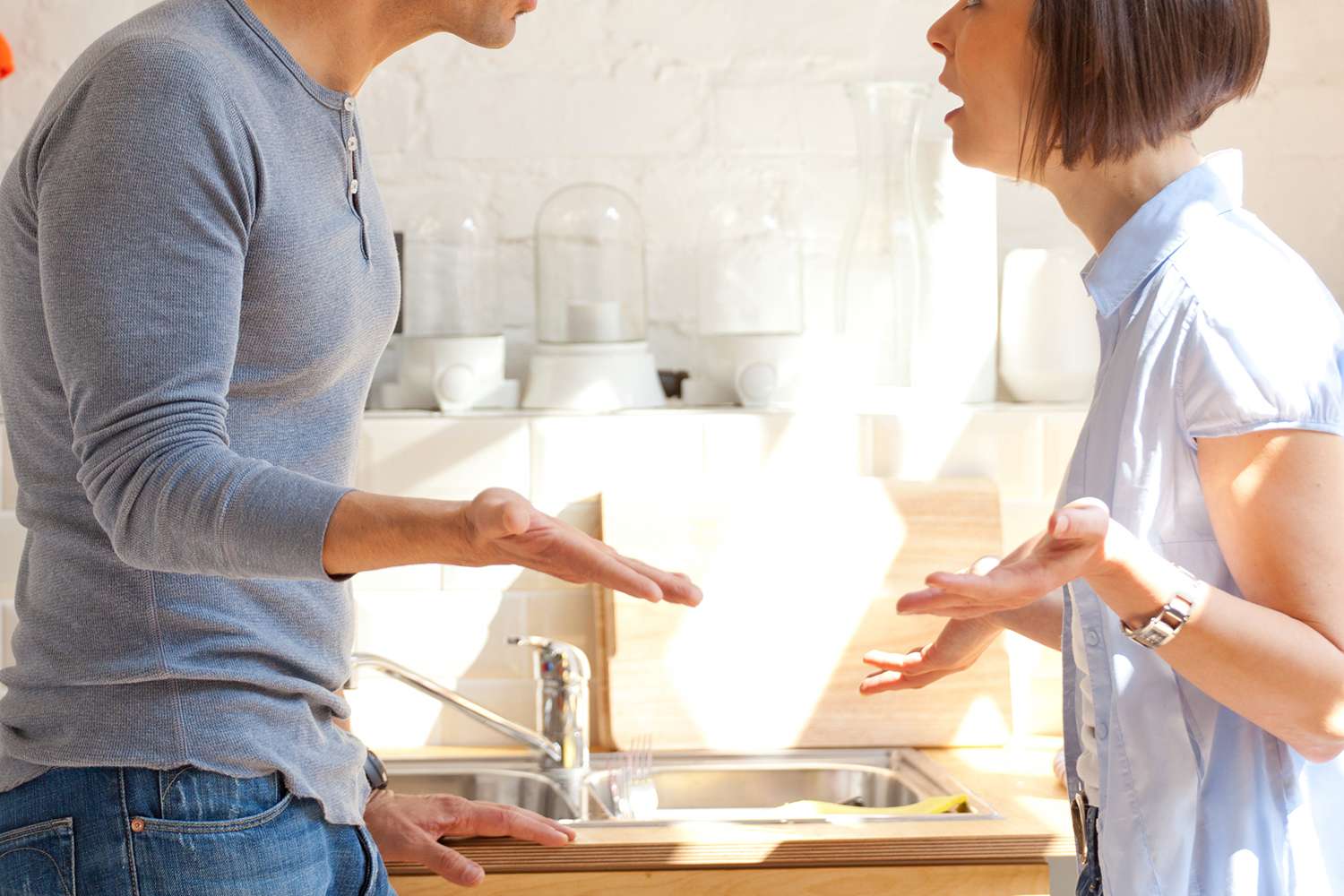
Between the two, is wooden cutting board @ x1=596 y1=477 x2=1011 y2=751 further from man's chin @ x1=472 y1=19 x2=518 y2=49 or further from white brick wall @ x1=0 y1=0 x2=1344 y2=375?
man's chin @ x1=472 y1=19 x2=518 y2=49

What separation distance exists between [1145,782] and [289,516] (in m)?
0.66

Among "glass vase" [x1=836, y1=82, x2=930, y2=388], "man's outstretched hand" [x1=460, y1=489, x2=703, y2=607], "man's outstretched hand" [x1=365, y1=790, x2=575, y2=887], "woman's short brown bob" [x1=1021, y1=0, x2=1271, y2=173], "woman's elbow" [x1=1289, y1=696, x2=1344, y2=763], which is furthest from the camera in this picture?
"glass vase" [x1=836, y1=82, x2=930, y2=388]

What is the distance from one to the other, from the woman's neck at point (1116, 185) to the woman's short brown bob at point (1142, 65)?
2 centimetres

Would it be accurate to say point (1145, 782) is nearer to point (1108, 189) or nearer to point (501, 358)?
point (1108, 189)

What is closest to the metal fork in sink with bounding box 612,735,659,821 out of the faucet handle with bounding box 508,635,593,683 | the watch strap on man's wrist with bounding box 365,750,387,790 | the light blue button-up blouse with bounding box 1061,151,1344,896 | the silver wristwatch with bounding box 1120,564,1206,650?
the faucet handle with bounding box 508,635,593,683

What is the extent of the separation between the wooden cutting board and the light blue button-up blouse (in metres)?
0.83

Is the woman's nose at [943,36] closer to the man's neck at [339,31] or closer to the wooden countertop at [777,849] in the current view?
the man's neck at [339,31]

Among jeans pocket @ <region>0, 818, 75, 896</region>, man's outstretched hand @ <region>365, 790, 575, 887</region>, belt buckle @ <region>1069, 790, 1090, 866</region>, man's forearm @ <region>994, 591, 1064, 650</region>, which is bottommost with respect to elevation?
man's outstretched hand @ <region>365, 790, 575, 887</region>

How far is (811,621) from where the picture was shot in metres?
1.96

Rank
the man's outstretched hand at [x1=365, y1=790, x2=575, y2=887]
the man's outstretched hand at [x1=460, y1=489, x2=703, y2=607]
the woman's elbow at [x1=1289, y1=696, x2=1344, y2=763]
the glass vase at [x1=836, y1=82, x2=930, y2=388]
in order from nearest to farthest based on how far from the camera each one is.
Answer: the man's outstretched hand at [x1=460, y1=489, x2=703, y2=607] < the woman's elbow at [x1=1289, y1=696, x2=1344, y2=763] < the man's outstretched hand at [x1=365, y1=790, x2=575, y2=887] < the glass vase at [x1=836, y1=82, x2=930, y2=388]

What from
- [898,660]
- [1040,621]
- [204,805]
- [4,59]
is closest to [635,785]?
[898,660]

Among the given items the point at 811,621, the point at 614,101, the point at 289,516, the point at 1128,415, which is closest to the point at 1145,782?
the point at 1128,415

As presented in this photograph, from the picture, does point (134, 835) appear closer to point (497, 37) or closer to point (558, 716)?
point (497, 37)

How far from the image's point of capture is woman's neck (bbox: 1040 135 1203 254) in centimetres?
118
